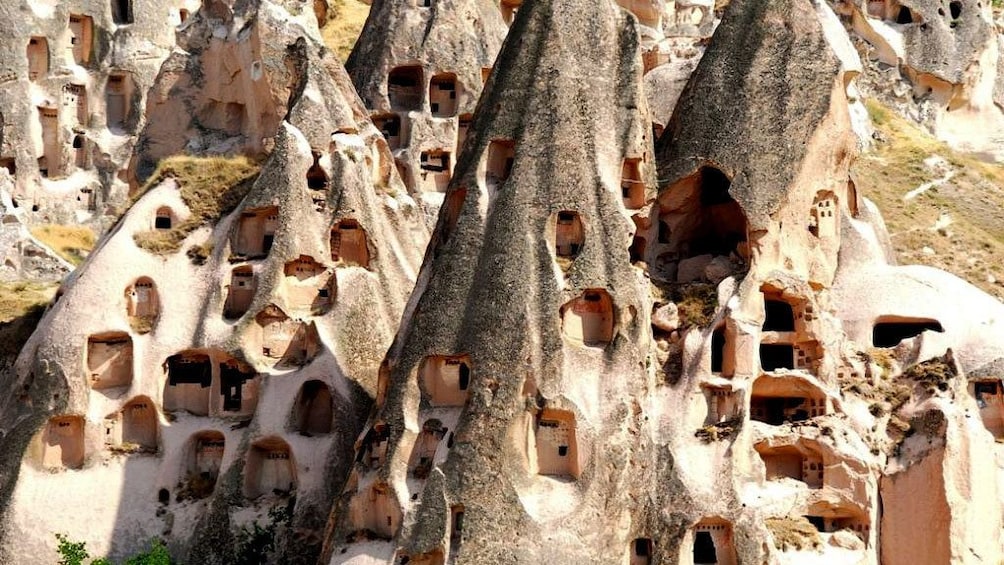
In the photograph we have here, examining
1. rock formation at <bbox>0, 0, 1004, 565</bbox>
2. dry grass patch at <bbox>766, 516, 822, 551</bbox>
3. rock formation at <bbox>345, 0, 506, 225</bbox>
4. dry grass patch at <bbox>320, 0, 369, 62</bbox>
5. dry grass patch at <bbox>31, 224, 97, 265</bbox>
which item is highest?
dry grass patch at <bbox>320, 0, 369, 62</bbox>

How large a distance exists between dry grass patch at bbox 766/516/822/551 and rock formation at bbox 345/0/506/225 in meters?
19.8

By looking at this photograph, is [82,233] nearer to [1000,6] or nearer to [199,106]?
[199,106]

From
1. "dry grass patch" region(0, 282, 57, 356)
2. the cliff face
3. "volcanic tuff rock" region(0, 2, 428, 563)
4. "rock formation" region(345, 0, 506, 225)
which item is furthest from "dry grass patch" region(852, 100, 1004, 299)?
"dry grass patch" region(0, 282, 57, 356)

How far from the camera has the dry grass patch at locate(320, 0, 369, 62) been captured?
67.5 m

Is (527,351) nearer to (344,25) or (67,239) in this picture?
(67,239)

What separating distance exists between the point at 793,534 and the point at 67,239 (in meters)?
32.5

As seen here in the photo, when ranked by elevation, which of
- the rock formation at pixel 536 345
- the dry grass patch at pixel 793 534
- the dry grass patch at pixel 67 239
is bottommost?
the dry grass patch at pixel 793 534

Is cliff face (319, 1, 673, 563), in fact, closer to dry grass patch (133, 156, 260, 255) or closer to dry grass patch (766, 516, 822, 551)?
dry grass patch (766, 516, 822, 551)

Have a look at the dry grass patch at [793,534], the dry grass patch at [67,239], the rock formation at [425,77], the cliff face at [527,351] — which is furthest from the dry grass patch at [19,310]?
the dry grass patch at [793,534]

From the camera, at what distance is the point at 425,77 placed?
54875 mm

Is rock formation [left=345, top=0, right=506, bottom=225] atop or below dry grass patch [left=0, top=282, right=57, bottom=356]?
atop

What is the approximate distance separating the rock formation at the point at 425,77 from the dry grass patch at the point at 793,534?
780 inches

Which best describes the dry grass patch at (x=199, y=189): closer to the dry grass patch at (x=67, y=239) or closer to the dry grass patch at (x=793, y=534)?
the dry grass patch at (x=67, y=239)

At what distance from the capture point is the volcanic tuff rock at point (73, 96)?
6400 cm
